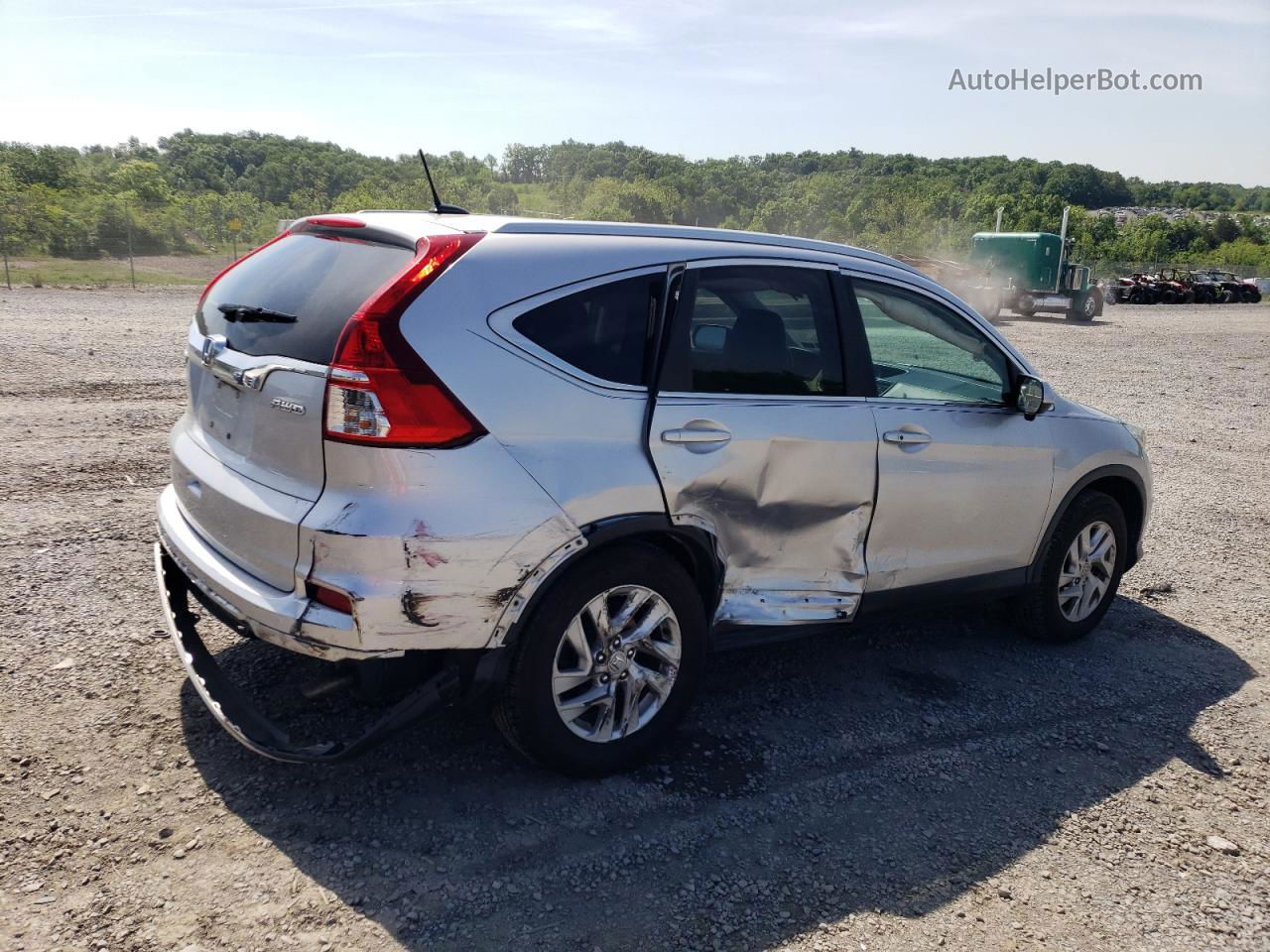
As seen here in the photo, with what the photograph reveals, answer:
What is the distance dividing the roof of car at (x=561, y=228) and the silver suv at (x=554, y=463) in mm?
15

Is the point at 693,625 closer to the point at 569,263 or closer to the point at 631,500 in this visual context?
the point at 631,500

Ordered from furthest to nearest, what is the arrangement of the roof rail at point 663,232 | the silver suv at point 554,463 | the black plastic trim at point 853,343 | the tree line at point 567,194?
the tree line at point 567,194 → the black plastic trim at point 853,343 → the roof rail at point 663,232 → the silver suv at point 554,463

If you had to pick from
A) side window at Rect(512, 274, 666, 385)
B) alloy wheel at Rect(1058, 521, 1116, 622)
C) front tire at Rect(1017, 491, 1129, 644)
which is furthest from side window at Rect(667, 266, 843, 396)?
alloy wheel at Rect(1058, 521, 1116, 622)

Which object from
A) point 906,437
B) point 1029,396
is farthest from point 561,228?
point 1029,396

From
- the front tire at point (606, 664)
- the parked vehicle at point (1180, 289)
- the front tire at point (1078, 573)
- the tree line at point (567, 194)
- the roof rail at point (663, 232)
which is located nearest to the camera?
the front tire at point (606, 664)

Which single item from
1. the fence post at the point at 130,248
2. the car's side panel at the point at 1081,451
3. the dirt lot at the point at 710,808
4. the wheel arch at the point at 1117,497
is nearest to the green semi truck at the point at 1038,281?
the fence post at the point at 130,248

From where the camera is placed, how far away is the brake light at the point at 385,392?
284cm

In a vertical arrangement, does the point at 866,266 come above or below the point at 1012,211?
below

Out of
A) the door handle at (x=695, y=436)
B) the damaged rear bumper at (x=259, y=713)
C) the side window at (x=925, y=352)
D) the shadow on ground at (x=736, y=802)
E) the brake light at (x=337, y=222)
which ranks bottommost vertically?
the shadow on ground at (x=736, y=802)

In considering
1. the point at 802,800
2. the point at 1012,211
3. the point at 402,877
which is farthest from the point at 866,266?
the point at 1012,211

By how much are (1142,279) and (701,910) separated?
5117 cm

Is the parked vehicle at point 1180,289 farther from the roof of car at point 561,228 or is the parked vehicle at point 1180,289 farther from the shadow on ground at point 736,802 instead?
the roof of car at point 561,228

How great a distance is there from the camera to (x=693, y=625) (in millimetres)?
3516

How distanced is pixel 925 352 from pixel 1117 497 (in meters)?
1.61
